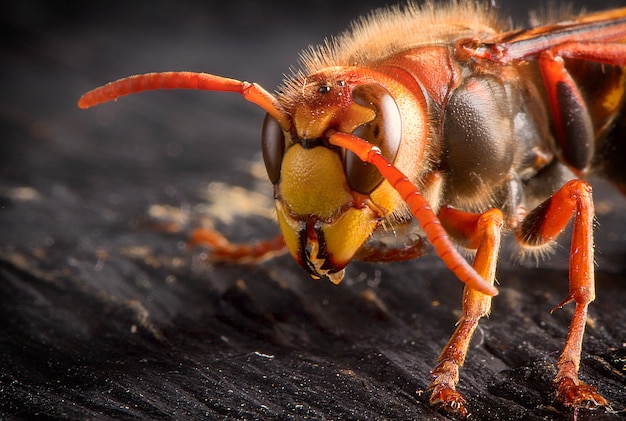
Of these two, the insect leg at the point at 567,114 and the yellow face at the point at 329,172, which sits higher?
the insect leg at the point at 567,114

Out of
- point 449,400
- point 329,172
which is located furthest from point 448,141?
point 449,400

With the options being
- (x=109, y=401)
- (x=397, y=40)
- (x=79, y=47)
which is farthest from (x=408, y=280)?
(x=79, y=47)

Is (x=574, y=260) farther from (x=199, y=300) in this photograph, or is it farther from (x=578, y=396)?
(x=199, y=300)

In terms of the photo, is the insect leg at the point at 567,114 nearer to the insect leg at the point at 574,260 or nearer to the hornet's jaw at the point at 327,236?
the insect leg at the point at 574,260

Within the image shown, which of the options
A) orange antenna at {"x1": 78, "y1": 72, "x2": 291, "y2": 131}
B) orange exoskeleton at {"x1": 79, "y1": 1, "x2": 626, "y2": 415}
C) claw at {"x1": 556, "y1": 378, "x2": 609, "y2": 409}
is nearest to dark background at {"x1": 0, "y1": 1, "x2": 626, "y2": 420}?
claw at {"x1": 556, "y1": 378, "x2": 609, "y2": 409}

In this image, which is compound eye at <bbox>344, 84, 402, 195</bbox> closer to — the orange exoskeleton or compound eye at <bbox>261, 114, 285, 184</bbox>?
the orange exoskeleton

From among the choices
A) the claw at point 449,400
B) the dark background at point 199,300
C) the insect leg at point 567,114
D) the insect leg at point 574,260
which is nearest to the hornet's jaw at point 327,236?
the dark background at point 199,300
